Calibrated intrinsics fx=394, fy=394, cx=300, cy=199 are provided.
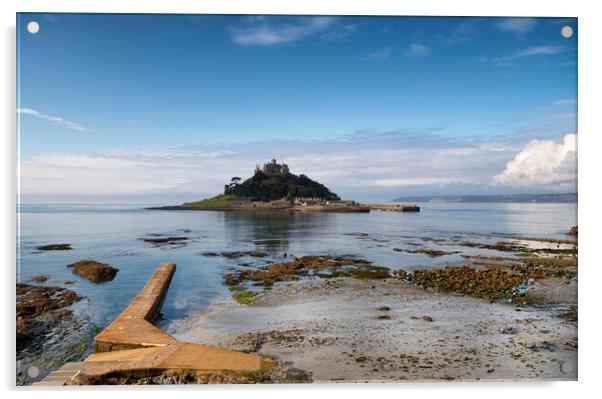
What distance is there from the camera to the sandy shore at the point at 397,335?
4.86 m

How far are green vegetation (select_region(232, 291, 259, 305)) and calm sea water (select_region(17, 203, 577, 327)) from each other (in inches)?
21.3

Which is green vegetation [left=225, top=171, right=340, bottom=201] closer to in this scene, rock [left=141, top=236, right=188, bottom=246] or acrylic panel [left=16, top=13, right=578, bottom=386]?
acrylic panel [left=16, top=13, right=578, bottom=386]

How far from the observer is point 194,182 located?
7508 mm

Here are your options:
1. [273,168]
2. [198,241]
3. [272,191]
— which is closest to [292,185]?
[272,191]

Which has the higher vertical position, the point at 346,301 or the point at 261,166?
the point at 261,166

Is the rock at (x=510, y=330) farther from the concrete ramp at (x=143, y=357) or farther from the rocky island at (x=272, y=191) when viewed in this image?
the rocky island at (x=272, y=191)

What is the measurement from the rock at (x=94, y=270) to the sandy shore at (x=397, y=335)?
2.48 metres

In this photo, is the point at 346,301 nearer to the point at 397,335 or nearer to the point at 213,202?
the point at 397,335

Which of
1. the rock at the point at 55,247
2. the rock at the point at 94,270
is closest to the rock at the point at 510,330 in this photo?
the rock at the point at 55,247

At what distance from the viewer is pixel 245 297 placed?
7.96 m

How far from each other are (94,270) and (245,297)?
3088 millimetres

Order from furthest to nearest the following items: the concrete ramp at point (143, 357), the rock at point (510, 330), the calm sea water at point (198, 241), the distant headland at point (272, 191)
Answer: the distant headland at point (272, 191) < the calm sea water at point (198, 241) < the rock at point (510, 330) < the concrete ramp at point (143, 357)

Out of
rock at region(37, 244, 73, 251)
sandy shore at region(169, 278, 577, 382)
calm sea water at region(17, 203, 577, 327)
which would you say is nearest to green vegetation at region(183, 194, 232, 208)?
calm sea water at region(17, 203, 577, 327)

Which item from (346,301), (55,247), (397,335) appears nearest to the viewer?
(397,335)
